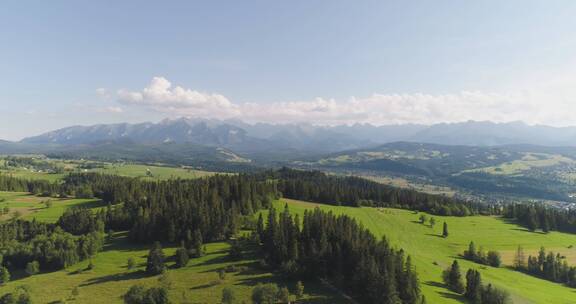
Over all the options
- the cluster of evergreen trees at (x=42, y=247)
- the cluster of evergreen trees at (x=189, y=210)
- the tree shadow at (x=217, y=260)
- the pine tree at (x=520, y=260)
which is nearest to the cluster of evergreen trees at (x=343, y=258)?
the tree shadow at (x=217, y=260)

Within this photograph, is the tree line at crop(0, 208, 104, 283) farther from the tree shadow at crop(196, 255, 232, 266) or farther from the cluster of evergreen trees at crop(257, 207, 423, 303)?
the cluster of evergreen trees at crop(257, 207, 423, 303)

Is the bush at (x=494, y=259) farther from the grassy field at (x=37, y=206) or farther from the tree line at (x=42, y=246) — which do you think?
the grassy field at (x=37, y=206)

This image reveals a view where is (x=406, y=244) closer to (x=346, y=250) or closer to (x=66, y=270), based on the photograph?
(x=346, y=250)

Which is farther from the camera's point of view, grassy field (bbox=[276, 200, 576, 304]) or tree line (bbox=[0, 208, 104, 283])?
tree line (bbox=[0, 208, 104, 283])

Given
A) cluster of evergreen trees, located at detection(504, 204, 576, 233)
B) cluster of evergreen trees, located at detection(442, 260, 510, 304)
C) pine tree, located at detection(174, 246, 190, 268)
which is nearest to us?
Result: cluster of evergreen trees, located at detection(442, 260, 510, 304)

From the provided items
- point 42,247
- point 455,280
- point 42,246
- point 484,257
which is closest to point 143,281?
point 42,247

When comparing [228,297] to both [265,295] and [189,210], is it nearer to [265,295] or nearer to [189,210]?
[265,295]

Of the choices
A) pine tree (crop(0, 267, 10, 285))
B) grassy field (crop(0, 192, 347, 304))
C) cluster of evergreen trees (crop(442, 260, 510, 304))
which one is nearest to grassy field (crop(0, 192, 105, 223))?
pine tree (crop(0, 267, 10, 285))
